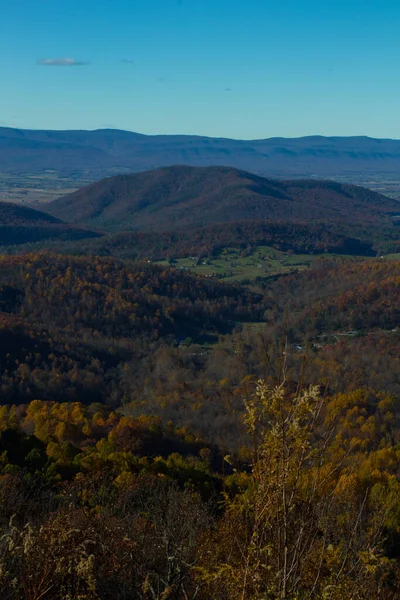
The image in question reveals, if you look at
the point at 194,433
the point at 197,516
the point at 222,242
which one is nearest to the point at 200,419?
the point at 194,433

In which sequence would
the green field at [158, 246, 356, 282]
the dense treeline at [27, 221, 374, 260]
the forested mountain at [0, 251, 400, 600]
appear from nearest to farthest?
1. the forested mountain at [0, 251, 400, 600]
2. the green field at [158, 246, 356, 282]
3. the dense treeline at [27, 221, 374, 260]

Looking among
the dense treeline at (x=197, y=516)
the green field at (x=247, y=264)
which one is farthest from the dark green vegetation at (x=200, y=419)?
the green field at (x=247, y=264)

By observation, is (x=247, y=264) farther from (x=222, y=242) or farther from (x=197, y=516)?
(x=197, y=516)

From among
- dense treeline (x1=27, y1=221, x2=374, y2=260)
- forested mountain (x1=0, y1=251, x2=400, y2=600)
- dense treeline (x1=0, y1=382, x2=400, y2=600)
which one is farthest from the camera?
dense treeline (x1=27, y1=221, x2=374, y2=260)

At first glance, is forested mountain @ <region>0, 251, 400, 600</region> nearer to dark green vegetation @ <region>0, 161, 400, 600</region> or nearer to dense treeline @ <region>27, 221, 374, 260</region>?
dark green vegetation @ <region>0, 161, 400, 600</region>

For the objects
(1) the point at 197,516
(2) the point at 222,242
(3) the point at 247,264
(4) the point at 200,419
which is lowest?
(4) the point at 200,419

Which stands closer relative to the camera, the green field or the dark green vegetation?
the dark green vegetation

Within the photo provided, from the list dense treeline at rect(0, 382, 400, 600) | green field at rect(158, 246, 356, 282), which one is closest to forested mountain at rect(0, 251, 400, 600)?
dense treeline at rect(0, 382, 400, 600)

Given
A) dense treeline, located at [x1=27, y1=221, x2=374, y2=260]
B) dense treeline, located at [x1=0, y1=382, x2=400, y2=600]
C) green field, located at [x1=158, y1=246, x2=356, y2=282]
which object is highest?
dense treeline, located at [x1=0, y1=382, x2=400, y2=600]

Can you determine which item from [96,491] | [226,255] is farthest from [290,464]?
[226,255]

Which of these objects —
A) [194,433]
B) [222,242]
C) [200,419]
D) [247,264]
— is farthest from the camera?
[222,242]

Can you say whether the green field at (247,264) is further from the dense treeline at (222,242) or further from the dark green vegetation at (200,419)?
the dense treeline at (222,242)
